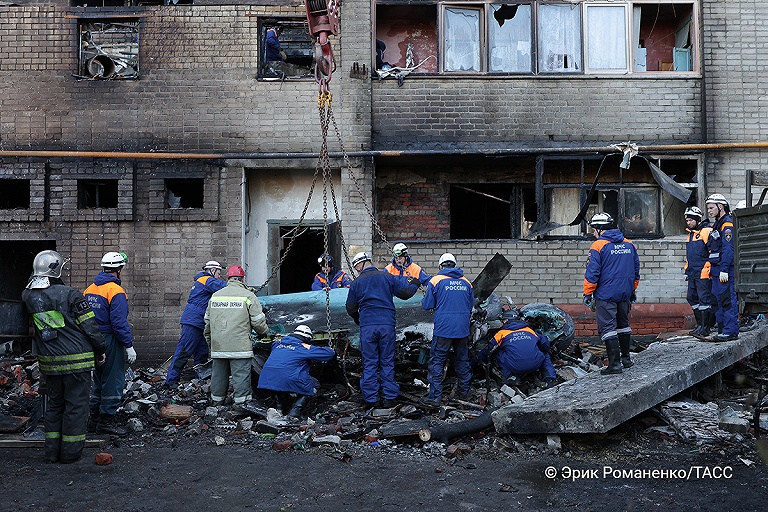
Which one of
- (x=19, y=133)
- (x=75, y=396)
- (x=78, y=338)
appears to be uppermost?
(x=19, y=133)

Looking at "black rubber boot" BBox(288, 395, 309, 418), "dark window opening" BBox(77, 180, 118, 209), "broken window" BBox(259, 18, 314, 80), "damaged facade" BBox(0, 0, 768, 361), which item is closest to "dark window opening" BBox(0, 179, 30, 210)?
"damaged facade" BBox(0, 0, 768, 361)

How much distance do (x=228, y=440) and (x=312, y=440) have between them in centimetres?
97

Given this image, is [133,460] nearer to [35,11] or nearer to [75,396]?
[75,396]

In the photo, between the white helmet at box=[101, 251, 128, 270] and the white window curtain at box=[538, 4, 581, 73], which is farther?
the white window curtain at box=[538, 4, 581, 73]

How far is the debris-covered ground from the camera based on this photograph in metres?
5.30

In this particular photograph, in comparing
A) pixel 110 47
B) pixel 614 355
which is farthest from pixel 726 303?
pixel 110 47

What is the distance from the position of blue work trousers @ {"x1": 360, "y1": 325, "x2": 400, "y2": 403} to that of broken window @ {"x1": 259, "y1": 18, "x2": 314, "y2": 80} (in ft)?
19.1

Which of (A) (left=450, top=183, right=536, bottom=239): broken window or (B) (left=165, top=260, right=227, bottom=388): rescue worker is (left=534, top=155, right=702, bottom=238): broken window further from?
(B) (left=165, top=260, right=227, bottom=388): rescue worker

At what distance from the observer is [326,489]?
558cm

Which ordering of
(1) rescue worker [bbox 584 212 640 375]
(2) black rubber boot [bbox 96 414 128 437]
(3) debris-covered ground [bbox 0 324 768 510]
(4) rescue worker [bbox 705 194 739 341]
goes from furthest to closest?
(4) rescue worker [bbox 705 194 739 341]
(1) rescue worker [bbox 584 212 640 375]
(2) black rubber boot [bbox 96 414 128 437]
(3) debris-covered ground [bbox 0 324 768 510]

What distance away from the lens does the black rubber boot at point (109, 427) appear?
7508 millimetres

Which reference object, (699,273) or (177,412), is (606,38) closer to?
(699,273)

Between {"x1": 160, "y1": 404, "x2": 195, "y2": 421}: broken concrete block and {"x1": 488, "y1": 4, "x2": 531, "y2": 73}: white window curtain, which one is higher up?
{"x1": 488, "y1": 4, "x2": 531, "y2": 73}: white window curtain

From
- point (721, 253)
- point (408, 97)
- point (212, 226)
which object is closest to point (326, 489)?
point (721, 253)
